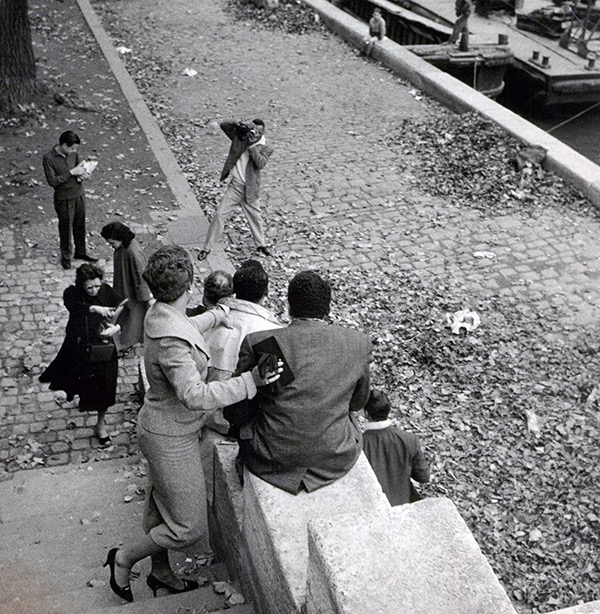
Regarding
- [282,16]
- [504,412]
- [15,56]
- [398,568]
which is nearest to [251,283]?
[398,568]

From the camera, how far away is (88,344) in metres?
6.29

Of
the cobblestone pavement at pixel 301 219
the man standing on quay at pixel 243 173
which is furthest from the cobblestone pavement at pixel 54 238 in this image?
the man standing on quay at pixel 243 173

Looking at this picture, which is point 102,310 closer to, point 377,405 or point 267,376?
point 377,405

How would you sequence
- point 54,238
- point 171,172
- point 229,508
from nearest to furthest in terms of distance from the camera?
point 229,508
point 54,238
point 171,172

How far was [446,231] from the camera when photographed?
10703 mm

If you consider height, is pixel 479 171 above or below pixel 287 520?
below

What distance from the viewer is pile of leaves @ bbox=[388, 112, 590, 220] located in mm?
11430

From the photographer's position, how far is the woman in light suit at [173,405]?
402cm

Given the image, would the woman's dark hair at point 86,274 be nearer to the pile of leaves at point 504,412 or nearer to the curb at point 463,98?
the pile of leaves at point 504,412

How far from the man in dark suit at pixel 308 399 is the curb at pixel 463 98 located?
832cm

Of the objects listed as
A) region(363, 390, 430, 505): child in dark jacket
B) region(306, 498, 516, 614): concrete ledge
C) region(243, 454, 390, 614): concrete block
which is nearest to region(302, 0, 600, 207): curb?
region(363, 390, 430, 505): child in dark jacket

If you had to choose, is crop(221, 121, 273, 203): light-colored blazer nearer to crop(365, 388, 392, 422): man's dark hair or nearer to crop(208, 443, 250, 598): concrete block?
crop(365, 388, 392, 422): man's dark hair

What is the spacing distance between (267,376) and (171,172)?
8398 millimetres

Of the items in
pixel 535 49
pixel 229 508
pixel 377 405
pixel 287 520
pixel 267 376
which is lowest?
pixel 535 49
